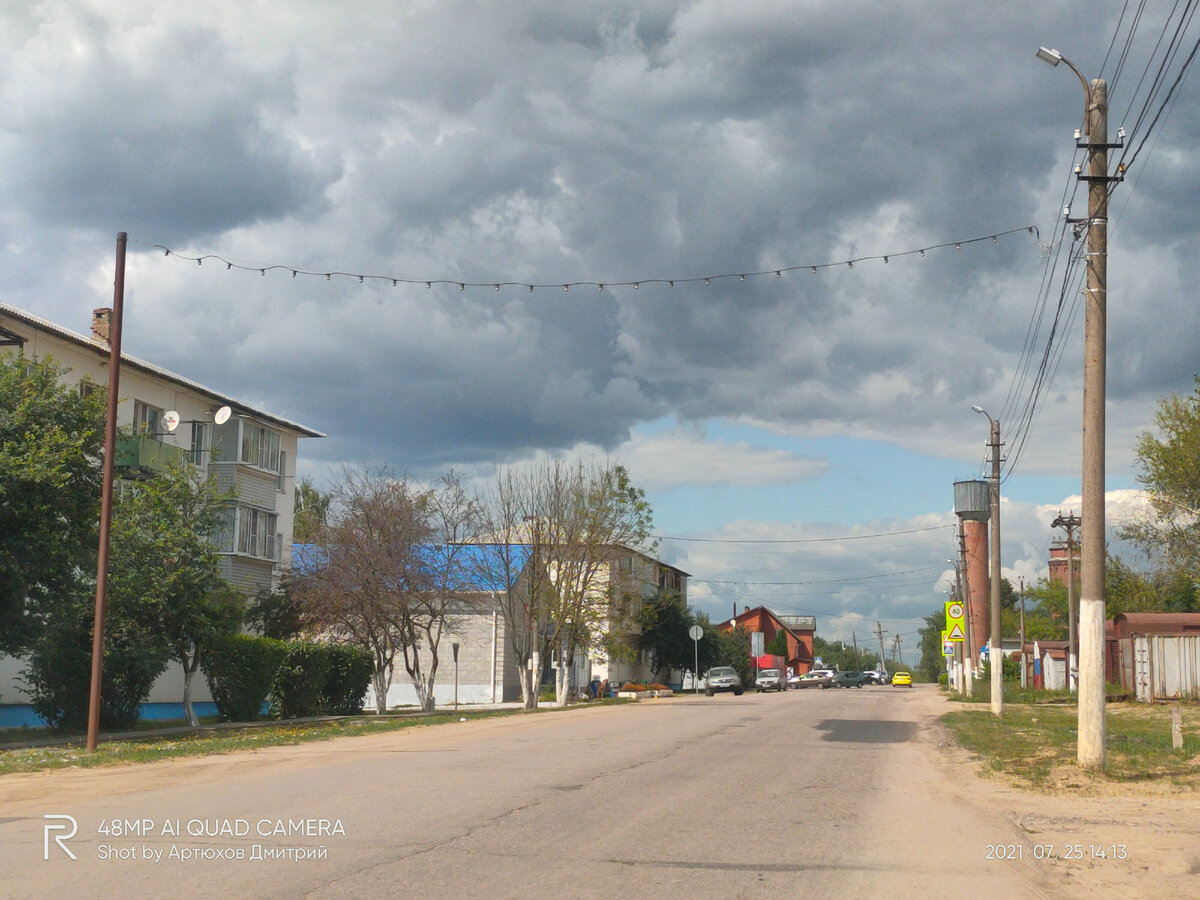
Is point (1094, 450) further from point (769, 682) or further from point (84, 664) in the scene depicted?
point (769, 682)

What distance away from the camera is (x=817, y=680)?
8762 cm

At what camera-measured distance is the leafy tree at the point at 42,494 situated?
21.4 metres

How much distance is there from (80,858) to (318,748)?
36.2 ft

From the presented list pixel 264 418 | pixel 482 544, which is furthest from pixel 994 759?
pixel 264 418

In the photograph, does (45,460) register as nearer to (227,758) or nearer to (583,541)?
(227,758)

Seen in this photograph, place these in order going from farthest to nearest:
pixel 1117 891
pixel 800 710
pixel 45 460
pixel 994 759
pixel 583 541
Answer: pixel 583 541 < pixel 800 710 < pixel 45 460 < pixel 994 759 < pixel 1117 891

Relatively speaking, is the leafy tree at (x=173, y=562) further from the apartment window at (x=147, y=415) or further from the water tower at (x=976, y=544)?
the water tower at (x=976, y=544)

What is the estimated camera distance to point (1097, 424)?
1530 cm

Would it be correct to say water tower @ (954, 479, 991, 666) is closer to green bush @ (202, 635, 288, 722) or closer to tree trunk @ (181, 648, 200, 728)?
green bush @ (202, 635, 288, 722)

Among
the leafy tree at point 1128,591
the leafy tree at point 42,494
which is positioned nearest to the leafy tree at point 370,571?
the leafy tree at point 42,494

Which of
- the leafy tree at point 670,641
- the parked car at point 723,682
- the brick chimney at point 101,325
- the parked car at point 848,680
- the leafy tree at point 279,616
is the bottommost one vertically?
the parked car at point 848,680

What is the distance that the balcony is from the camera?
103ft

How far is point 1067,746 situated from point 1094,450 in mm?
6264

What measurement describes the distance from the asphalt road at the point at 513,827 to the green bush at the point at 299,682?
1513cm
